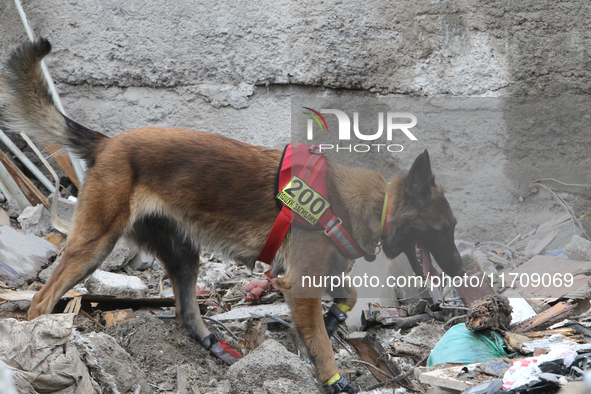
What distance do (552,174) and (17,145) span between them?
6067 mm

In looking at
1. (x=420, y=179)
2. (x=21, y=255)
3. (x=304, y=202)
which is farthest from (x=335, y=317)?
(x=21, y=255)

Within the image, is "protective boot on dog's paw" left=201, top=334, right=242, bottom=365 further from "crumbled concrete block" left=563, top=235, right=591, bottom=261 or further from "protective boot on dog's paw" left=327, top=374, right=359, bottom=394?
"crumbled concrete block" left=563, top=235, right=591, bottom=261

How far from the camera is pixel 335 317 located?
3566mm

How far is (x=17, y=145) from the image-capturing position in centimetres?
576

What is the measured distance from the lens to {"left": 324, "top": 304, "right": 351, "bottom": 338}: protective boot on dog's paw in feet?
11.6

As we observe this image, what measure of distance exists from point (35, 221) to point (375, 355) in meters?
3.73

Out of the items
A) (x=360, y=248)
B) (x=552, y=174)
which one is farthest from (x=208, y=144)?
Answer: (x=552, y=174)

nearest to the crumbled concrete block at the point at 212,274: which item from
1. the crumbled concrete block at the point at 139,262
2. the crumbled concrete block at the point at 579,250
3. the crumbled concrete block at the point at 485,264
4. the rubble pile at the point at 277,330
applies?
the rubble pile at the point at 277,330

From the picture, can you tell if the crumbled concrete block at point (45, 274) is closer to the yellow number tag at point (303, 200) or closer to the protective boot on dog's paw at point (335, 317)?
the yellow number tag at point (303, 200)

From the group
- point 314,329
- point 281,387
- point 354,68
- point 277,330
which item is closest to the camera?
point 281,387

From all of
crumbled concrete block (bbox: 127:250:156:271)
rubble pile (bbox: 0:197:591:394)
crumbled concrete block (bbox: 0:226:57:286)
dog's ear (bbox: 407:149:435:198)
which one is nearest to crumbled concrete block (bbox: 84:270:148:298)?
rubble pile (bbox: 0:197:591:394)

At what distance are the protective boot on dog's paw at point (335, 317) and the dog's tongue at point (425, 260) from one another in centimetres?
71

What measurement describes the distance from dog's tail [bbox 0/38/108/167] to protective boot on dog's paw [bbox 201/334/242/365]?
59.4 inches

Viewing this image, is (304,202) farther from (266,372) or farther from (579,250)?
(579,250)
